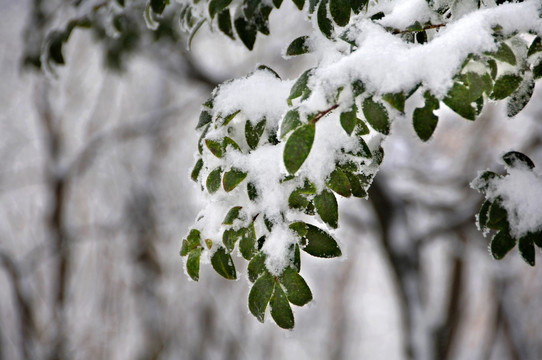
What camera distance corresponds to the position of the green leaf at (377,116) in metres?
0.49

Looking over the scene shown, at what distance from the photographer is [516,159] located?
66 cm

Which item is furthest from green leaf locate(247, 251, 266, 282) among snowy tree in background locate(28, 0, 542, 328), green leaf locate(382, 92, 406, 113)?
green leaf locate(382, 92, 406, 113)

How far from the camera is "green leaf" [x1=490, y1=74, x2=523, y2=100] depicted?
54 centimetres

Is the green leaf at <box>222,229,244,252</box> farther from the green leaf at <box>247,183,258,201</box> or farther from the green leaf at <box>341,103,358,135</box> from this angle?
the green leaf at <box>341,103,358,135</box>

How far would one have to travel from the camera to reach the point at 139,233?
3641 mm

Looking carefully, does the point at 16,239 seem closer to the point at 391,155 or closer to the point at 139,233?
the point at 139,233

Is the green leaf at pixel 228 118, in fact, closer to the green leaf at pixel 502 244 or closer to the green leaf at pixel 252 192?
the green leaf at pixel 252 192

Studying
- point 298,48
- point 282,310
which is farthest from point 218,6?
point 282,310

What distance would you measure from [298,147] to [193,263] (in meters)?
0.24

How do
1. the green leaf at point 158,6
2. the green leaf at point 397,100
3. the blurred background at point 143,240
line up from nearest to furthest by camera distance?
the green leaf at point 397,100
the green leaf at point 158,6
the blurred background at point 143,240

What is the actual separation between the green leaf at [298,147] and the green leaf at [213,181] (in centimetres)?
15

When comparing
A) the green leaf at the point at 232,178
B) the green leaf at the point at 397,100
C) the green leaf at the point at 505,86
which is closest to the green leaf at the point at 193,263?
the green leaf at the point at 232,178

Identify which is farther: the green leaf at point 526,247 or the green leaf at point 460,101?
the green leaf at point 526,247

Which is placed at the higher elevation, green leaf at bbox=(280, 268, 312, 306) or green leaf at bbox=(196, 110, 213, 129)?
green leaf at bbox=(196, 110, 213, 129)
